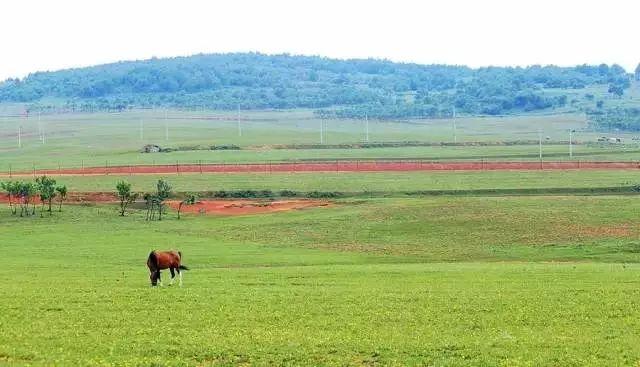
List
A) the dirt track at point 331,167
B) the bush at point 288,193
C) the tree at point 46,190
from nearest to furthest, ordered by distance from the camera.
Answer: the tree at point 46,190 < the bush at point 288,193 < the dirt track at point 331,167

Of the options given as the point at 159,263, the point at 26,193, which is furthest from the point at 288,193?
the point at 159,263

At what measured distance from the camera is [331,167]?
11562 cm

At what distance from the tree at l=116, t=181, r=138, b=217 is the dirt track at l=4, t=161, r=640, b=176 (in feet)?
94.7

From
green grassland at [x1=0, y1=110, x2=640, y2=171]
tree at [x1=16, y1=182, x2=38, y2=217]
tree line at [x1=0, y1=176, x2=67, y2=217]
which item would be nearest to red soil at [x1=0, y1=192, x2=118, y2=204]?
tree line at [x1=0, y1=176, x2=67, y2=217]

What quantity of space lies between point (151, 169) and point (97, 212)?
126 feet

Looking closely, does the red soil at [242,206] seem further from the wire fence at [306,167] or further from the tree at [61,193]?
the wire fence at [306,167]

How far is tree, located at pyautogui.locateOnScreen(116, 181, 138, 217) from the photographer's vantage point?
72938 mm

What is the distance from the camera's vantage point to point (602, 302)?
27625 mm

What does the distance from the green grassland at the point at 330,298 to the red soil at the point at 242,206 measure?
12977 millimetres

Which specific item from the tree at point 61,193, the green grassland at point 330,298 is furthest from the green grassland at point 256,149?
the green grassland at point 330,298

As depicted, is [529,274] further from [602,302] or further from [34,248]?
[34,248]

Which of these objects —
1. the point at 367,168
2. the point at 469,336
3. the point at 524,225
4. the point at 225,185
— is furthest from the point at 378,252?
the point at 367,168

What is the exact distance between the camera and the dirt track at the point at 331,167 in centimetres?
11050

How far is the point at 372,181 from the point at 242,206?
22985 mm
